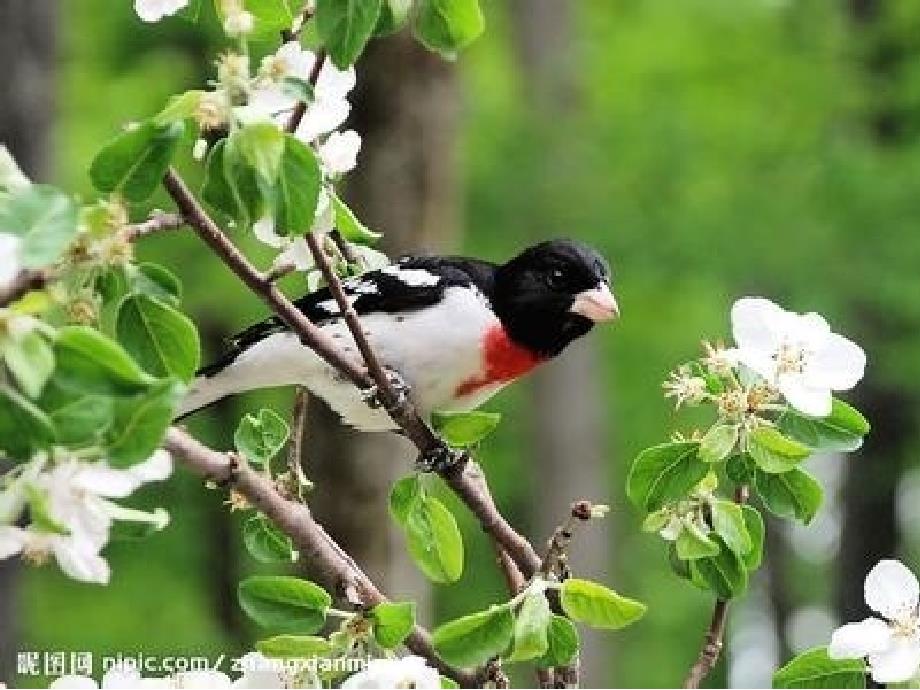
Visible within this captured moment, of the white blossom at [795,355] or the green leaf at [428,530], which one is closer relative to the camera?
the white blossom at [795,355]

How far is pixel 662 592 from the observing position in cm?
1247

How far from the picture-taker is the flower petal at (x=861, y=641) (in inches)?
63.2

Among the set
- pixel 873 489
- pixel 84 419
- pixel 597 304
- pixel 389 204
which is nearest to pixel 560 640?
pixel 84 419

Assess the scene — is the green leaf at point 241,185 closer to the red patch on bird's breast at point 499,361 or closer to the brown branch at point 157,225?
the brown branch at point 157,225

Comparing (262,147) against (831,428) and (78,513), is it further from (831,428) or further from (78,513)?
(831,428)

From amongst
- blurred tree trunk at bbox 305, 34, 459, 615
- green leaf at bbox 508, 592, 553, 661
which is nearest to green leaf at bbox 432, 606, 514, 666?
green leaf at bbox 508, 592, 553, 661

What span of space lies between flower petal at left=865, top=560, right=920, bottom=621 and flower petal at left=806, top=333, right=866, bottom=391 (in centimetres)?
17

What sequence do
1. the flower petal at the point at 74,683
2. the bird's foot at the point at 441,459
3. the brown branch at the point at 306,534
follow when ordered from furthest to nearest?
the bird's foot at the point at 441,459 < the flower petal at the point at 74,683 < the brown branch at the point at 306,534

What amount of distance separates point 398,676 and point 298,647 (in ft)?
0.47

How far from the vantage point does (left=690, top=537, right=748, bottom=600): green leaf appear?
5.43 feet

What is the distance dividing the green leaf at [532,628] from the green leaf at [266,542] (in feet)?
1.04

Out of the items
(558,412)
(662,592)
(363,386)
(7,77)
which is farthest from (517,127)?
(363,386)

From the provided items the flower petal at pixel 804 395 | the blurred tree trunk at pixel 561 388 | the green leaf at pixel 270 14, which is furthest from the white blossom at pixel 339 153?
the blurred tree trunk at pixel 561 388

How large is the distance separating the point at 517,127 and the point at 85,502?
25.6 feet
